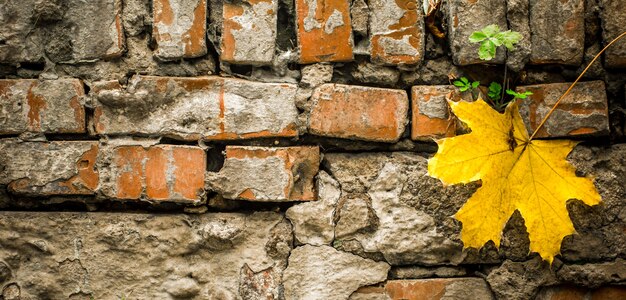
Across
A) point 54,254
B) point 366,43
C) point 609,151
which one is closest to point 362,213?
point 366,43

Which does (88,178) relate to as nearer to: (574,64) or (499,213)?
(499,213)

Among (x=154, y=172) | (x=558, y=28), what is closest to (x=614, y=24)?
(x=558, y=28)

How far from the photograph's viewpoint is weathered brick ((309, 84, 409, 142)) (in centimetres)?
121

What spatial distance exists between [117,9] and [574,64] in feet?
3.70

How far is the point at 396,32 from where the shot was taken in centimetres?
123

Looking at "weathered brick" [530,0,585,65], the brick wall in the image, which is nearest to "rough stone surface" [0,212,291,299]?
the brick wall

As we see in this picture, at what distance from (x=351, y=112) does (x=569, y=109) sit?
534 millimetres

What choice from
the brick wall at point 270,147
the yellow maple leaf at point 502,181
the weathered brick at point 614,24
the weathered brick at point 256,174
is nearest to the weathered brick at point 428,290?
the brick wall at point 270,147

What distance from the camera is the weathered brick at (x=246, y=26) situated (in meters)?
1.21

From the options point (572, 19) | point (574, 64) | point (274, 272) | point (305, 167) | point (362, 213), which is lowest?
point (274, 272)

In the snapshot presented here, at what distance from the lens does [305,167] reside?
1.23 meters

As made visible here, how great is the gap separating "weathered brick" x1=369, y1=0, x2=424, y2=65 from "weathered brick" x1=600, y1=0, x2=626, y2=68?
0.44 meters

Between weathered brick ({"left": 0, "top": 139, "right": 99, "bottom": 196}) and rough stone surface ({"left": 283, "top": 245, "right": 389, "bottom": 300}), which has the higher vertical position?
weathered brick ({"left": 0, "top": 139, "right": 99, "bottom": 196})

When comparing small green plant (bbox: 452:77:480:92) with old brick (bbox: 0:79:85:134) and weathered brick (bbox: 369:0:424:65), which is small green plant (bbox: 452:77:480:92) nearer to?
weathered brick (bbox: 369:0:424:65)
